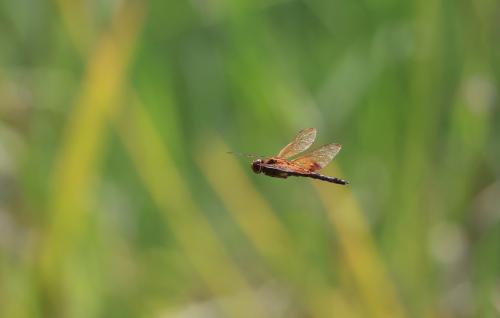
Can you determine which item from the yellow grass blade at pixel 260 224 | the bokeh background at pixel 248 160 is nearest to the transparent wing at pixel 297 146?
the bokeh background at pixel 248 160

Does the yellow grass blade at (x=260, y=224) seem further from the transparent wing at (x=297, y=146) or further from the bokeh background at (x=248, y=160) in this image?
the transparent wing at (x=297, y=146)

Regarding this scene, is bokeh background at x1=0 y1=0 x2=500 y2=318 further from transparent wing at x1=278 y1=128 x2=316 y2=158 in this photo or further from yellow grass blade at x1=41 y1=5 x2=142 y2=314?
transparent wing at x1=278 y1=128 x2=316 y2=158

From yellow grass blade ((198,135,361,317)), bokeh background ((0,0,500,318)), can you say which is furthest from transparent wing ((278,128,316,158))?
yellow grass blade ((198,135,361,317))

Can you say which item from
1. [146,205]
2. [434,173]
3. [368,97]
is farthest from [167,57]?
[434,173]

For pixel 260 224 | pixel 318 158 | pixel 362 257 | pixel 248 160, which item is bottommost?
pixel 318 158

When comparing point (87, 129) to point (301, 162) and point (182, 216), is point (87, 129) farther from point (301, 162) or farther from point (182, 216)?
point (301, 162)

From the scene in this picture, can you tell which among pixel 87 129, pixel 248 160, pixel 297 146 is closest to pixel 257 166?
pixel 297 146

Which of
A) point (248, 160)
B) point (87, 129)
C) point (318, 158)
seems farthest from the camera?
point (248, 160)
